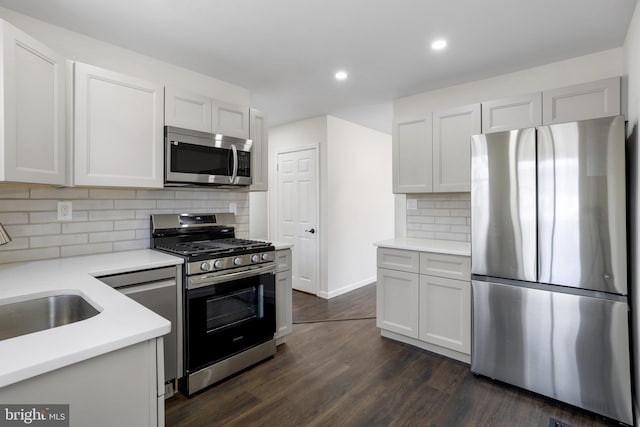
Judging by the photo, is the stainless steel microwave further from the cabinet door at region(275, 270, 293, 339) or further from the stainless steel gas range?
the cabinet door at region(275, 270, 293, 339)

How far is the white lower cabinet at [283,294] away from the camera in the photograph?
284 centimetres

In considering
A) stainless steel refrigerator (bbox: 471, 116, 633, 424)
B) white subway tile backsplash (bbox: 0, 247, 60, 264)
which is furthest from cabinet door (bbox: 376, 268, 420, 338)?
white subway tile backsplash (bbox: 0, 247, 60, 264)

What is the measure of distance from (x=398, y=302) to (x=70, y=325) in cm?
253

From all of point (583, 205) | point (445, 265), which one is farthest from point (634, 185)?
point (445, 265)

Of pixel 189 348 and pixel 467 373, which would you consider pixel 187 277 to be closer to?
pixel 189 348

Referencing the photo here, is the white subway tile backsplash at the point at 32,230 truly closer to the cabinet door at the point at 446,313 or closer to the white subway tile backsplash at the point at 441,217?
the cabinet door at the point at 446,313

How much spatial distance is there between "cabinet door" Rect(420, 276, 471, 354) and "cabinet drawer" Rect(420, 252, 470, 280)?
1.7 inches

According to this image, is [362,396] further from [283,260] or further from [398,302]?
[283,260]

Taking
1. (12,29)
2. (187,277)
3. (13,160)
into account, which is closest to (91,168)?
(13,160)

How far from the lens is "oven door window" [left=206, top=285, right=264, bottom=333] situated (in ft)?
7.54

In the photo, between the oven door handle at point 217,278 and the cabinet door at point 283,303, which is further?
the cabinet door at point 283,303

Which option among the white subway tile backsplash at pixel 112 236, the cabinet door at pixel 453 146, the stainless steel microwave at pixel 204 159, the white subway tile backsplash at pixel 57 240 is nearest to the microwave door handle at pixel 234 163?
the stainless steel microwave at pixel 204 159

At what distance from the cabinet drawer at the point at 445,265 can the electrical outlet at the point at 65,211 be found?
2.72m

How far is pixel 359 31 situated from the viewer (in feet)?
7.38
